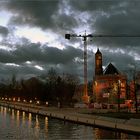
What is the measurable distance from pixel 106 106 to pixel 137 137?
211 feet

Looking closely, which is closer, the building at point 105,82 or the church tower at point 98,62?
the building at point 105,82

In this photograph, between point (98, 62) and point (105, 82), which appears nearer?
point (105, 82)

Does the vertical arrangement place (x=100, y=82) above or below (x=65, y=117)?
above

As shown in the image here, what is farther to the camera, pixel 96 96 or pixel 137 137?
pixel 96 96

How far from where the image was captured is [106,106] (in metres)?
103

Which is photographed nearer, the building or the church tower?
the building

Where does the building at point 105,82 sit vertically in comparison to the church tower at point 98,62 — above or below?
below

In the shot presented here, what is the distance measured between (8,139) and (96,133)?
10.4 meters

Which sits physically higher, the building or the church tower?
the church tower

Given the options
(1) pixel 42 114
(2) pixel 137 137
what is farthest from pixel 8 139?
(1) pixel 42 114

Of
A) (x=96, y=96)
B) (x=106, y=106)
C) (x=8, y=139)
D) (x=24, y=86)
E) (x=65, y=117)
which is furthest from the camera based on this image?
(x=24, y=86)

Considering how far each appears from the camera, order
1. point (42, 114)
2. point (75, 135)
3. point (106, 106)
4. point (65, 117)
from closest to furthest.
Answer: point (75, 135) → point (65, 117) → point (42, 114) → point (106, 106)

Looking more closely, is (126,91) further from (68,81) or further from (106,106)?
(68,81)

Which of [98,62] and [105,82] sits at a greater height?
[98,62]
